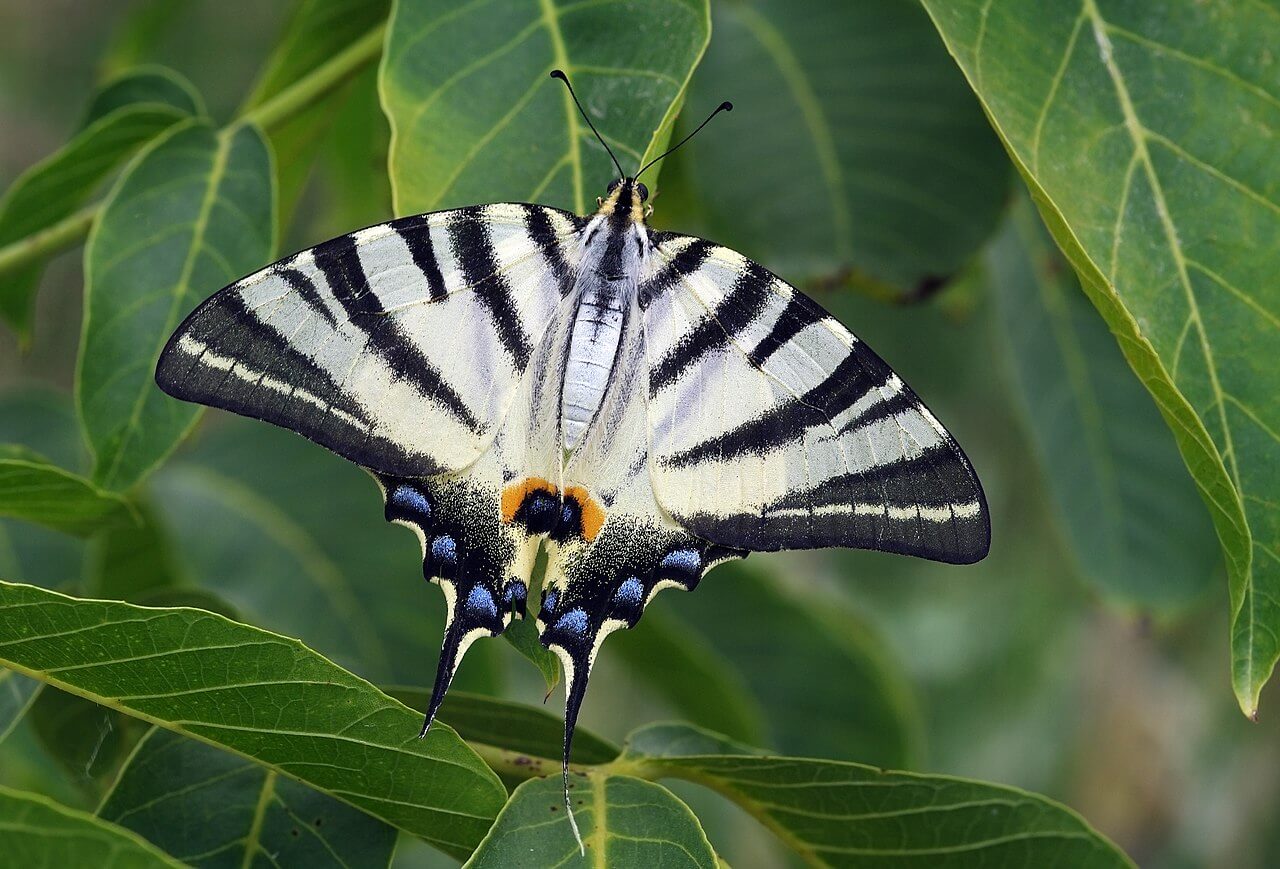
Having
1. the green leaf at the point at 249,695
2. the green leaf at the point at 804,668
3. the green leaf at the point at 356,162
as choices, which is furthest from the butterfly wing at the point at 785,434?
the green leaf at the point at 356,162

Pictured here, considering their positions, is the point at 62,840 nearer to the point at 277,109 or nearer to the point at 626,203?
the point at 626,203

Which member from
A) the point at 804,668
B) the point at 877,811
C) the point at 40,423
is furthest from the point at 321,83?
the point at 804,668

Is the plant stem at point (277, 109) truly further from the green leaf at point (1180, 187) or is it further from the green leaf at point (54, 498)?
the green leaf at point (1180, 187)

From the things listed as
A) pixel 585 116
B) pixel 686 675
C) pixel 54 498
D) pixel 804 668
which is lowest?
pixel 804 668

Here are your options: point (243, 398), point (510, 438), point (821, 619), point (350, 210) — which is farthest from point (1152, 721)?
point (243, 398)

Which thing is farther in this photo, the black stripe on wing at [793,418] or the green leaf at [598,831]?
the black stripe on wing at [793,418]

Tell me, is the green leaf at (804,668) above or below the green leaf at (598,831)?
below

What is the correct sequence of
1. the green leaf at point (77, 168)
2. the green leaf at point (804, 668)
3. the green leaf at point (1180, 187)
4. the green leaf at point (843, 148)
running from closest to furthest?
the green leaf at point (1180, 187) < the green leaf at point (77, 168) < the green leaf at point (843, 148) < the green leaf at point (804, 668)

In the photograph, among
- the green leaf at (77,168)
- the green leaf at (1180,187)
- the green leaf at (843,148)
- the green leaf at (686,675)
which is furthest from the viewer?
the green leaf at (686,675)
